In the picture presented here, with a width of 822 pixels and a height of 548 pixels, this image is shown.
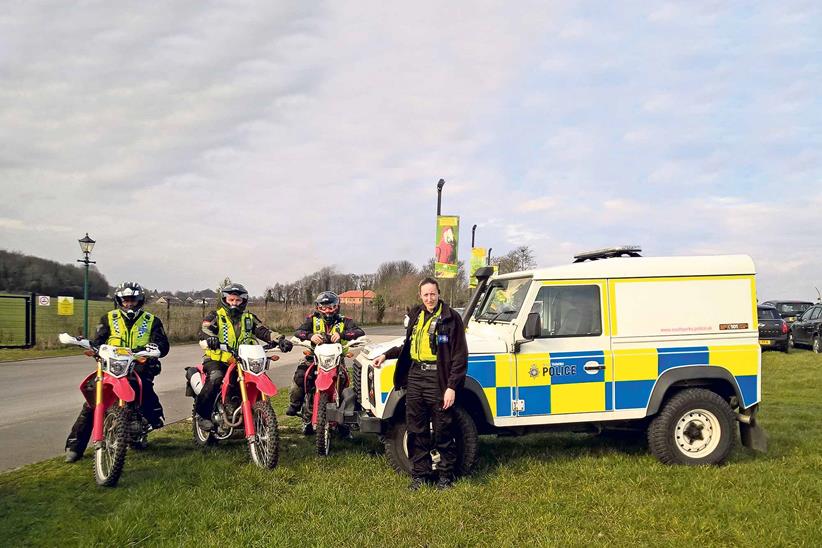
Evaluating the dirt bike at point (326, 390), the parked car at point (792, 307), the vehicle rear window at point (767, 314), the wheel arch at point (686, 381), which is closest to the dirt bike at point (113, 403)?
the dirt bike at point (326, 390)

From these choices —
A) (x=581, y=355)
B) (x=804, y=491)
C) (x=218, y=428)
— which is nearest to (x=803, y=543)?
(x=804, y=491)

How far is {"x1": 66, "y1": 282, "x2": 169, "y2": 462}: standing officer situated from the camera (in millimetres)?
6352

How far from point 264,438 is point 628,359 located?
12.5 ft

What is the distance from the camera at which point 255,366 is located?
611cm

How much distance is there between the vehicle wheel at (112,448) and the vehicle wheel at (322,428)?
1.91 meters

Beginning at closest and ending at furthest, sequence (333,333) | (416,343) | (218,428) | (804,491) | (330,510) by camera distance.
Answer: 1. (330,510)
2. (804,491)
3. (416,343)
4. (218,428)
5. (333,333)

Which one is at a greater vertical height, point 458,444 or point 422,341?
point 422,341

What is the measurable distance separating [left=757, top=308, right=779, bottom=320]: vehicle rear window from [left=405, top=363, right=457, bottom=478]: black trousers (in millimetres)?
17595

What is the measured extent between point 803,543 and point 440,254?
15.1m

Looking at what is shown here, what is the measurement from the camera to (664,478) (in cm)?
566

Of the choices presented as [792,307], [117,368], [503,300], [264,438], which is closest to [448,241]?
[503,300]

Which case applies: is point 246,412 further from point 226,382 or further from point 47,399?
point 47,399

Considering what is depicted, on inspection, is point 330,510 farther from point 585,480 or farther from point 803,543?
point 803,543

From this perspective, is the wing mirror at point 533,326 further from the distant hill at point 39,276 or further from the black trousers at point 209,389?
the distant hill at point 39,276
